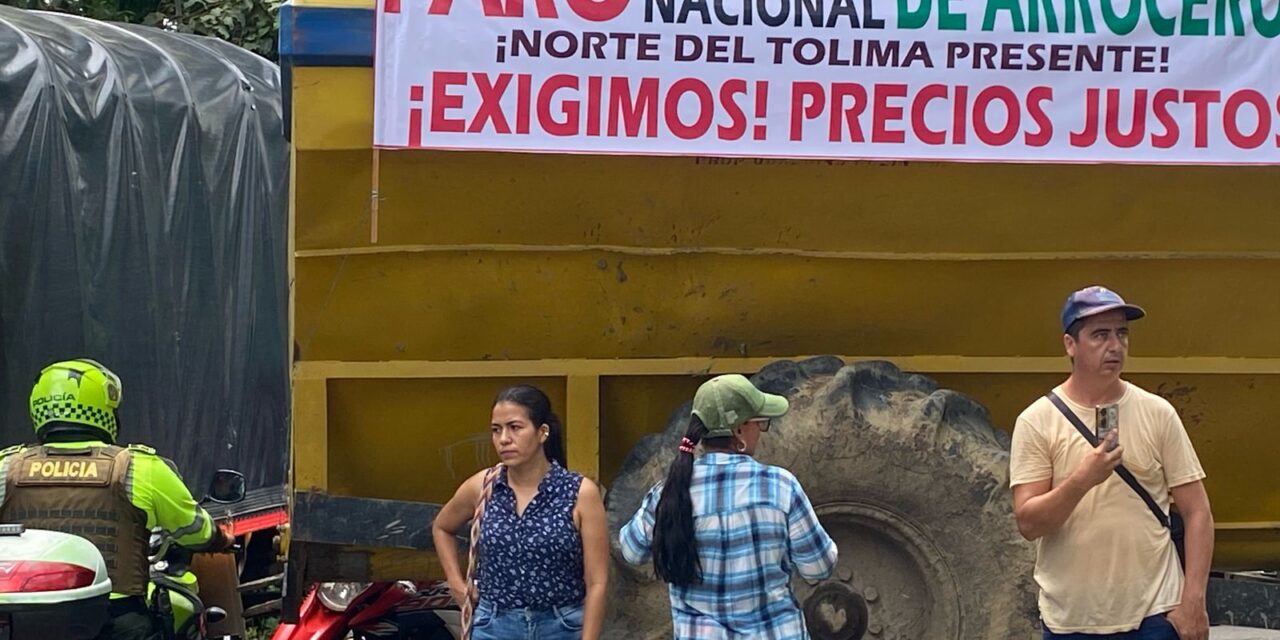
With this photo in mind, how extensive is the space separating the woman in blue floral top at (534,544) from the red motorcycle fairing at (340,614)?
2342 mm

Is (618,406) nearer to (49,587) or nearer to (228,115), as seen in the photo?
(49,587)

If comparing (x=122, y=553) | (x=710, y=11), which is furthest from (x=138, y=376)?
(x=710, y=11)

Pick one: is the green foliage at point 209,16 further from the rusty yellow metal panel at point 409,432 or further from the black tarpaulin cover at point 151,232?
the rusty yellow metal panel at point 409,432

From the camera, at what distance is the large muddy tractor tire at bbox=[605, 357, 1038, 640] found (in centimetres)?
528

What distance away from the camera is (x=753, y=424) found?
438 cm

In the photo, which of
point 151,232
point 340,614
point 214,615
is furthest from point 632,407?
point 151,232

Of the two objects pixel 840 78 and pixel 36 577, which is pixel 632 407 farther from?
pixel 36 577

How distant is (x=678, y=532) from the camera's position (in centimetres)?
419

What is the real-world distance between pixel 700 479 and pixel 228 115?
18.1 feet

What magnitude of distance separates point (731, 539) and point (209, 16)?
10.1 meters

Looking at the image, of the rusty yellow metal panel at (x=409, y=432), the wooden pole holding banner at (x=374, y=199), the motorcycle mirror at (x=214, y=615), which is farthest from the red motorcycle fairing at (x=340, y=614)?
the wooden pole holding banner at (x=374, y=199)

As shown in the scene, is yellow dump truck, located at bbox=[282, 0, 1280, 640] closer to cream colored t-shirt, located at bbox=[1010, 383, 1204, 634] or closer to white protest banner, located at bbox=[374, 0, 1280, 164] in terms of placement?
white protest banner, located at bbox=[374, 0, 1280, 164]

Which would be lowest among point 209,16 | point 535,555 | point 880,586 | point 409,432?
point 880,586

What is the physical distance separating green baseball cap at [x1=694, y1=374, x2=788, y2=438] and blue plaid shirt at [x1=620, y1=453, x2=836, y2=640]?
89 millimetres
